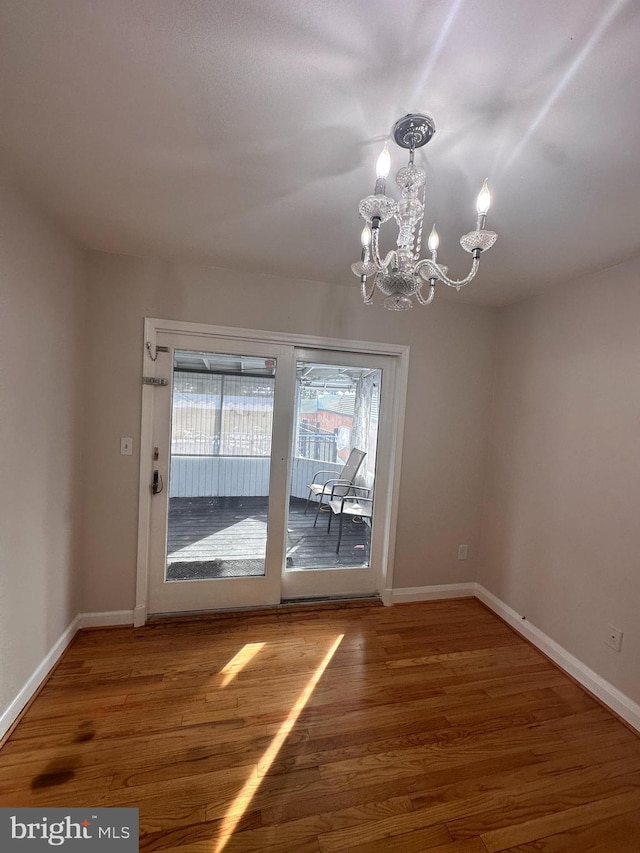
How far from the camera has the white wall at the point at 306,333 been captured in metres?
2.33

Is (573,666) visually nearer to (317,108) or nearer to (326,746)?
(326,746)

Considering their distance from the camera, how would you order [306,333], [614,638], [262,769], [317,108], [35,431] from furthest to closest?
[306,333]
[614,638]
[35,431]
[262,769]
[317,108]

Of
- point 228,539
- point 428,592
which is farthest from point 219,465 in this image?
point 428,592

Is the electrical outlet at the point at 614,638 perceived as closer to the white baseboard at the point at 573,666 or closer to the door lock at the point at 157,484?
the white baseboard at the point at 573,666

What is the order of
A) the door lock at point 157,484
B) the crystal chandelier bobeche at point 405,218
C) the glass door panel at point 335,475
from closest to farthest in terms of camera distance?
the crystal chandelier bobeche at point 405,218 < the door lock at point 157,484 < the glass door panel at point 335,475

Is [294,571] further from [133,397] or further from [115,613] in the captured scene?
[133,397]

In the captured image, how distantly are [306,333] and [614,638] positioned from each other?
2646 millimetres

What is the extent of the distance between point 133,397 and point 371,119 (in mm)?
2042

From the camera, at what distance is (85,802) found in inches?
52.7

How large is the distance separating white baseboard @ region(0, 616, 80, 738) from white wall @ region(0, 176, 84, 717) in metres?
0.03

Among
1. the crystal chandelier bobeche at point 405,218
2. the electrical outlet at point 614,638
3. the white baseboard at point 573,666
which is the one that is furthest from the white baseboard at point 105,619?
the electrical outlet at point 614,638

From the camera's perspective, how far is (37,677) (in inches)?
73.6

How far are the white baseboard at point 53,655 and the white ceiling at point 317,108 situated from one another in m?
2.38

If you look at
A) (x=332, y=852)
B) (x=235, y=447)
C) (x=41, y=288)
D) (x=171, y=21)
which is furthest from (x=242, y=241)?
(x=332, y=852)
